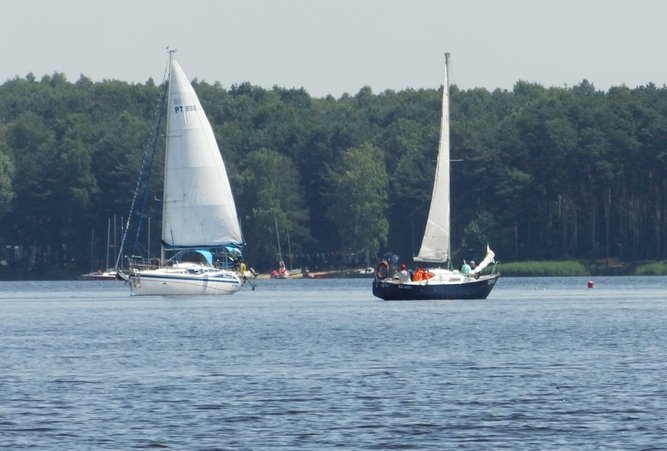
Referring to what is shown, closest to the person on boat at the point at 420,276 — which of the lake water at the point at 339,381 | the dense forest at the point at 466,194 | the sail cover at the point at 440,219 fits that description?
the sail cover at the point at 440,219

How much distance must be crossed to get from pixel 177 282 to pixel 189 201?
16.0ft

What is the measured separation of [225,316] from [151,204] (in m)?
111

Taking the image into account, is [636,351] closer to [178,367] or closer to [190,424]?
[178,367]

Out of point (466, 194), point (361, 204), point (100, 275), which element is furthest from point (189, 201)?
point (361, 204)

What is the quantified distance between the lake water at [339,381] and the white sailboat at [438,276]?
794 cm

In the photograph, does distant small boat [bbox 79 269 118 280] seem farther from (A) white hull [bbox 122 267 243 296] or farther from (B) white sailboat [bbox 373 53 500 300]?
(B) white sailboat [bbox 373 53 500 300]

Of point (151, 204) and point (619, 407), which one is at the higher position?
point (151, 204)

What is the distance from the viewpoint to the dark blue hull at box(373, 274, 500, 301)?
297ft

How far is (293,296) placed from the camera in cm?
11681

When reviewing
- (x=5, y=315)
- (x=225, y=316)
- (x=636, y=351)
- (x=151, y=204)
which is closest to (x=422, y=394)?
(x=636, y=351)

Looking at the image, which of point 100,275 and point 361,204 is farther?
point 361,204

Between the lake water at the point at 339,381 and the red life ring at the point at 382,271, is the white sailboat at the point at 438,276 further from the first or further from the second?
the lake water at the point at 339,381

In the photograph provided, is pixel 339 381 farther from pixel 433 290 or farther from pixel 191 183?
pixel 191 183

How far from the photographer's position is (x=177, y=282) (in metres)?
107
